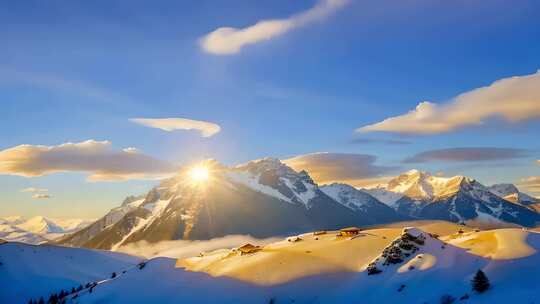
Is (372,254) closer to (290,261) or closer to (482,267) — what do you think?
(290,261)

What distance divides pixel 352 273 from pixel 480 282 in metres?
26.8

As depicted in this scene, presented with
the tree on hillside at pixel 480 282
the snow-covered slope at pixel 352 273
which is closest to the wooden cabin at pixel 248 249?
the snow-covered slope at pixel 352 273

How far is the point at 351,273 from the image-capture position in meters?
99.3

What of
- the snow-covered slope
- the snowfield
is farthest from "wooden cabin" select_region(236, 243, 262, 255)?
the snowfield

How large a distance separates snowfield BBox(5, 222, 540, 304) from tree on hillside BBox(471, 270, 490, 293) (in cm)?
96

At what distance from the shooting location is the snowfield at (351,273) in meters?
81.6

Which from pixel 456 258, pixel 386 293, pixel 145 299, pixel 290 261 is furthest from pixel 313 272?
pixel 145 299

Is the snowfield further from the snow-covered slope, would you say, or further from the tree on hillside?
the tree on hillside

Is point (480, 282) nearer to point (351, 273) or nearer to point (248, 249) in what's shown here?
point (351, 273)

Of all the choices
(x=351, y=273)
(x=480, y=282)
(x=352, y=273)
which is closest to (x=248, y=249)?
(x=351, y=273)

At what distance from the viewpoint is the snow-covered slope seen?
81.6 m

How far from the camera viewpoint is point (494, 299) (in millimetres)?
72938

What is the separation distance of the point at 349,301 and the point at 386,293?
6.48m

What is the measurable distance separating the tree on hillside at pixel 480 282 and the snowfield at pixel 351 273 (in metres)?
0.96
